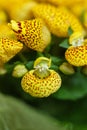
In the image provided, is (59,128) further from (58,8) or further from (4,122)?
(58,8)

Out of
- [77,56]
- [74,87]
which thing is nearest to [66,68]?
Result: [77,56]

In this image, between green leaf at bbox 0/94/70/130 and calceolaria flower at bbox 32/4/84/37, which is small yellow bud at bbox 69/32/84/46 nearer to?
calceolaria flower at bbox 32/4/84/37

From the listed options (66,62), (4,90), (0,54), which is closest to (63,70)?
(66,62)

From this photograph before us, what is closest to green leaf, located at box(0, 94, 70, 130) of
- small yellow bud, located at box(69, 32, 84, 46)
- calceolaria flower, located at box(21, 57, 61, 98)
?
calceolaria flower, located at box(21, 57, 61, 98)

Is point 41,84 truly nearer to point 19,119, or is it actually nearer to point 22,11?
point 19,119

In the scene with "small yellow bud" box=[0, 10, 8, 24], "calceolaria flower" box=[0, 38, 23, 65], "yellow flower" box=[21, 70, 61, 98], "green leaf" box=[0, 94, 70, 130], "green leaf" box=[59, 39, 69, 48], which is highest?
"small yellow bud" box=[0, 10, 8, 24]
